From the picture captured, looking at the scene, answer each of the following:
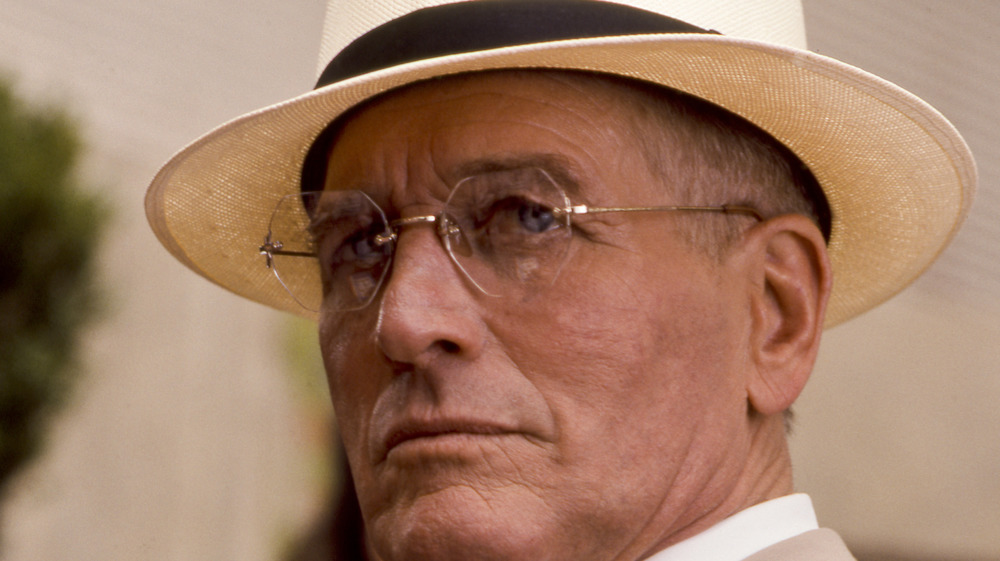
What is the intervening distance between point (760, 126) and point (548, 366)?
0.57m

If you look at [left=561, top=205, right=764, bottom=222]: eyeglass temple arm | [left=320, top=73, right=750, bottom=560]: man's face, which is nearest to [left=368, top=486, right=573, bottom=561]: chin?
[left=320, top=73, right=750, bottom=560]: man's face

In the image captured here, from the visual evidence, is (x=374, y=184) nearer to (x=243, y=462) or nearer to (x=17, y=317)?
(x=17, y=317)

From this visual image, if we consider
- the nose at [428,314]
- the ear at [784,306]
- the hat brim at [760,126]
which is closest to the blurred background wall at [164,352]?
the hat brim at [760,126]

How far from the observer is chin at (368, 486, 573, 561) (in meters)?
1.38

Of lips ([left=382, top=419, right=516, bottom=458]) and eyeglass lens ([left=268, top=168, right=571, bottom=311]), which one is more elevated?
eyeglass lens ([left=268, top=168, right=571, bottom=311])

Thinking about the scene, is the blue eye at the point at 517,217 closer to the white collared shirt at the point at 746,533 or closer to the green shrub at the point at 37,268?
the white collared shirt at the point at 746,533

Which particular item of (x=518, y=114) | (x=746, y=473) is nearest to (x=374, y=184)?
(x=518, y=114)

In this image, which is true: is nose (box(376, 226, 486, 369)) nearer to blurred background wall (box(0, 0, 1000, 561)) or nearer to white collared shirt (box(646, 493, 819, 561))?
white collared shirt (box(646, 493, 819, 561))

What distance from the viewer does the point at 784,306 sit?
164 cm

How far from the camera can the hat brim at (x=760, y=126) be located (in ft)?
4.73

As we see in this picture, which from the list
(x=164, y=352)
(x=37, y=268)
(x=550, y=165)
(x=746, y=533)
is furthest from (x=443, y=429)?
(x=164, y=352)

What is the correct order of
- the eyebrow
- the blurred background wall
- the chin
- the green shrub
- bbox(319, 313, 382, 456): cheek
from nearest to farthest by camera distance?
the chin < the eyebrow < bbox(319, 313, 382, 456): cheek < the green shrub < the blurred background wall

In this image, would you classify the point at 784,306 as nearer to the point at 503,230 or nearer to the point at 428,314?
the point at 503,230

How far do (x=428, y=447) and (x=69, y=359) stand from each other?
1.44 meters
